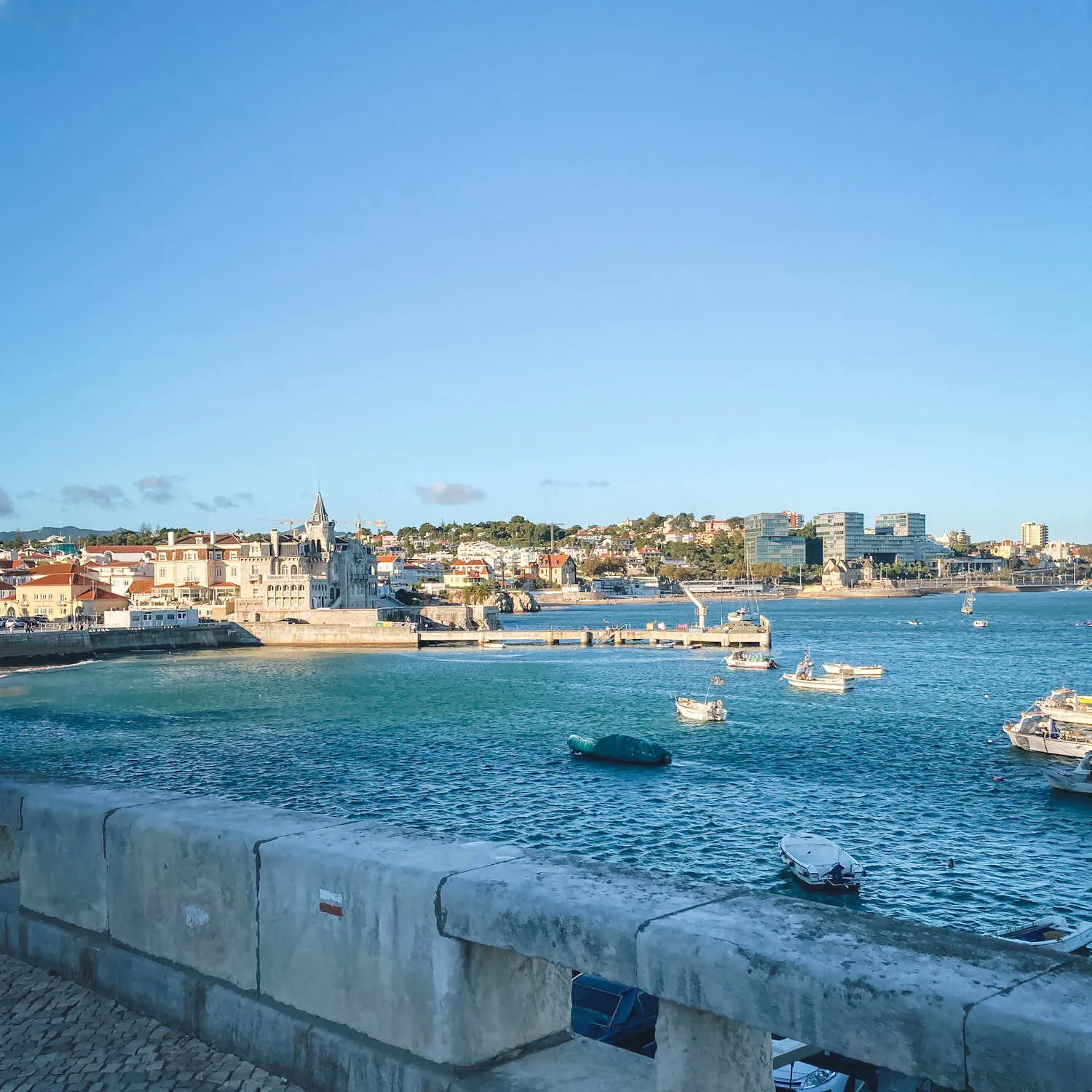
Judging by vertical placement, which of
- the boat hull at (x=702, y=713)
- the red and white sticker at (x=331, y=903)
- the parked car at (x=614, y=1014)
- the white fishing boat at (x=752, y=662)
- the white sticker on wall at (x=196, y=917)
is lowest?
the white fishing boat at (x=752, y=662)

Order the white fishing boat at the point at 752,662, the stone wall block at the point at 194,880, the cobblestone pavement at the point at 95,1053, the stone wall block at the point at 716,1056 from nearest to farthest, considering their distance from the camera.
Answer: the stone wall block at the point at 716,1056, the cobblestone pavement at the point at 95,1053, the stone wall block at the point at 194,880, the white fishing boat at the point at 752,662

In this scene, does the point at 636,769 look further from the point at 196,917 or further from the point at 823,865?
the point at 196,917

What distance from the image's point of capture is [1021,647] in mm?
86062

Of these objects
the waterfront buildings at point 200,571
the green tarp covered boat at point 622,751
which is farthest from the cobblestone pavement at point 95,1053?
the waterfront buildings at point 200,571

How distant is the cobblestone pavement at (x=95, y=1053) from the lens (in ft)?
13.7

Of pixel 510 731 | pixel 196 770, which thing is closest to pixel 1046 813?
pixel 510 731

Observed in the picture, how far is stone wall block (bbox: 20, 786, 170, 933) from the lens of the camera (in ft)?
17.3

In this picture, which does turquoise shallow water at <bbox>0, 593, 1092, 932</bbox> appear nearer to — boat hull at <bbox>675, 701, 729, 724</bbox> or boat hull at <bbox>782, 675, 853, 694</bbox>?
boat hull at <bbox>782, 675, 853, 694</bbox>

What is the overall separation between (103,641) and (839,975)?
285 feet

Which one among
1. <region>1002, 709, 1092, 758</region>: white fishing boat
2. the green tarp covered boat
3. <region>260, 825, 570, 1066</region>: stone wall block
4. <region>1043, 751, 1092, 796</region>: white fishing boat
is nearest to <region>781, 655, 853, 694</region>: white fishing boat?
<region>1002, 709, 1092, 758</region>: white fishing boat

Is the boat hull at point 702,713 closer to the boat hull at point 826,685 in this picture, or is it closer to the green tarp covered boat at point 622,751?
the green tarp covered boat at point 622,751

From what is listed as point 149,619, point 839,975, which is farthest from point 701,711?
point 149,619

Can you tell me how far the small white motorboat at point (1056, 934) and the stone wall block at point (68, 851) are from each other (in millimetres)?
13697

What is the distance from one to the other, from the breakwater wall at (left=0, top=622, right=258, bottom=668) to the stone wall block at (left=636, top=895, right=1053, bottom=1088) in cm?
7979
